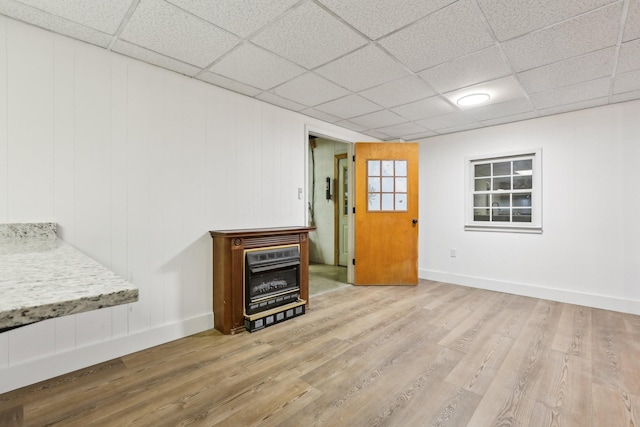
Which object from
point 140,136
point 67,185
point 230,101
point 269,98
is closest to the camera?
point 67,185

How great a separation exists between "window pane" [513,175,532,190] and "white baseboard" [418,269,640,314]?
1.33 meters

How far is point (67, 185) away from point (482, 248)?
4.85 m

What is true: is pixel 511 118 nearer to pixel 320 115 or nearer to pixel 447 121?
pixel 447 121

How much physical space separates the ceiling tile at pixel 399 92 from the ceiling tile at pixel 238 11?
1392 mm

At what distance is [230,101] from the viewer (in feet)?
10.1

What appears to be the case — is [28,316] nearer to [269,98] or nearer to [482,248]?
[269,98]

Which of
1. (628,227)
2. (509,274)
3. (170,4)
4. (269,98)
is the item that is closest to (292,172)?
(269,98)

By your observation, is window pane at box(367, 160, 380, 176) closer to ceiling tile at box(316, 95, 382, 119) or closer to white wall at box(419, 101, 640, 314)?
ceiling tile at box(316, 95, 382, 119)

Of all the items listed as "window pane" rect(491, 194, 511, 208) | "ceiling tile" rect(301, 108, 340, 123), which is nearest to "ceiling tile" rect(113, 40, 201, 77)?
"ceiling tile" rect(301, 108, 340, 123)

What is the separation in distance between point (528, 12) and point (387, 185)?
113 inches

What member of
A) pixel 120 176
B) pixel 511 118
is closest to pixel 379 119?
pixel 511 118

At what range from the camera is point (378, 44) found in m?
2.23

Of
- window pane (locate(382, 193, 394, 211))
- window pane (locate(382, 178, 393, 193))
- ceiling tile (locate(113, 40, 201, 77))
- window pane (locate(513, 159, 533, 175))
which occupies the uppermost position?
ceiling tile (locate(113, 40, 201, 77))

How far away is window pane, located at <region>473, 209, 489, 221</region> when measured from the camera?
4523 millimetres
